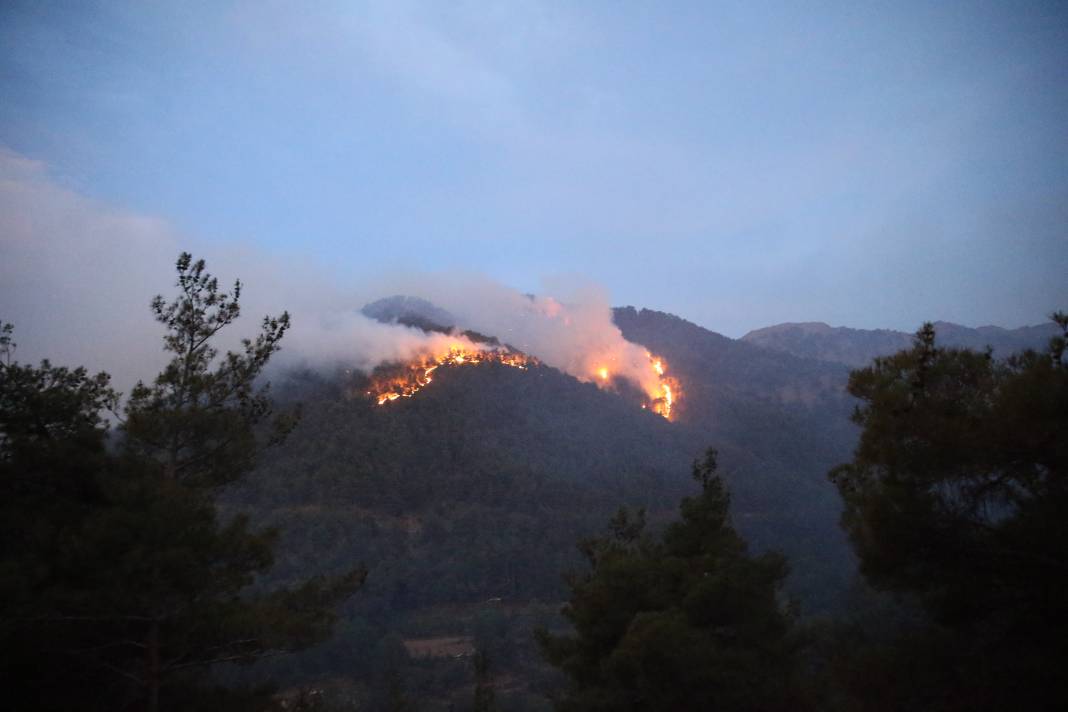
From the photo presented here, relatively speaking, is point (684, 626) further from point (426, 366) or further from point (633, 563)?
point (426, 366)

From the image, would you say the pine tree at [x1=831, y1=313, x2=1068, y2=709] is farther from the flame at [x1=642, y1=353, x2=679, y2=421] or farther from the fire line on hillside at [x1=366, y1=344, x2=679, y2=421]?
the flame at [x1=642, y1=353, x2=679, y2=421]

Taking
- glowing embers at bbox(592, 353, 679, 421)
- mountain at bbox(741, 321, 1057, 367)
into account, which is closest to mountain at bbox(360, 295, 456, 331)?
glowing embers at bbox(592, 353, 679, 421)

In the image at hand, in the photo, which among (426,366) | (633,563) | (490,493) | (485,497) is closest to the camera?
(633,563)

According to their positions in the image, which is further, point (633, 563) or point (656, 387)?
point (656, 387)

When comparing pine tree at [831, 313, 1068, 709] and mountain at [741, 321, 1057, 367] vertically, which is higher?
mountain at [741, 321, 1057, 367]

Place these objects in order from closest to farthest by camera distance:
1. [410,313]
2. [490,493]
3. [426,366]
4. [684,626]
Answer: [684,626], [490,493], [426,366], [410,313]

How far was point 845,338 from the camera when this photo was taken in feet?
479

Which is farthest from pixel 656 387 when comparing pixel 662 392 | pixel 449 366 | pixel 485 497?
pixel 485 497

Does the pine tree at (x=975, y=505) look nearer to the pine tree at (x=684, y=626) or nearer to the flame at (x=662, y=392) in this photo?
the pine tree at (x=684, y=626)

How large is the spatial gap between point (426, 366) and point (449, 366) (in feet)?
8.92

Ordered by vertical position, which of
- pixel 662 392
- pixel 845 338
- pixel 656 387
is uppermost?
pixel 845 338

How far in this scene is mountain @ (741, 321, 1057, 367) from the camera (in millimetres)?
119250

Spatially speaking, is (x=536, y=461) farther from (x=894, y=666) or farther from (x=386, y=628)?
(x=894, y=666)

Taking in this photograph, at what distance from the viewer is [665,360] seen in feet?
370
